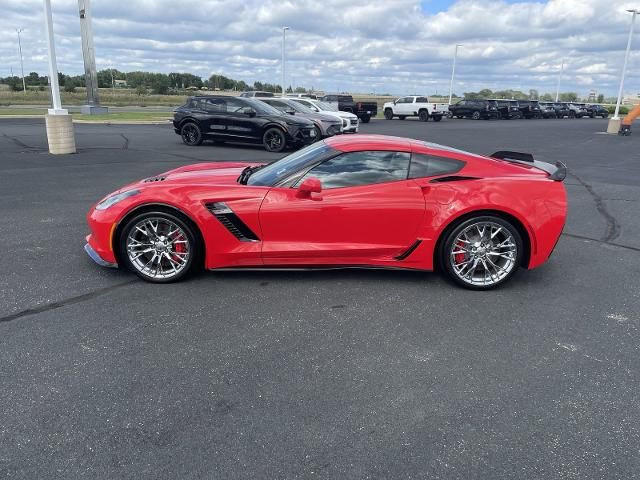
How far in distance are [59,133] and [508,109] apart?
42194mm

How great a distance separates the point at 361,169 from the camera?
4492 mm

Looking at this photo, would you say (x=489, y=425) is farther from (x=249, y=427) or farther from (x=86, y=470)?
(x=86, y=470)

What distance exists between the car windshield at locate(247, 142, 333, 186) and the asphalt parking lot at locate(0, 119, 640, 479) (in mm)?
914

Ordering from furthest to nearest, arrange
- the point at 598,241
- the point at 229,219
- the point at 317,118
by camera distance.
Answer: the point at 317,118 < the point at 598,241 < the point at 229,219

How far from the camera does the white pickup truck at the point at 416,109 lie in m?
37.0

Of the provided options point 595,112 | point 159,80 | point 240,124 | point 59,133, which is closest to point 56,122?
point 59,133

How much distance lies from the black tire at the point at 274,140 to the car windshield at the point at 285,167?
33.4ft

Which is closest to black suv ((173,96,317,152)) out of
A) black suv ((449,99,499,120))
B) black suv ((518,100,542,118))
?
black suv ((449,99,499,120))

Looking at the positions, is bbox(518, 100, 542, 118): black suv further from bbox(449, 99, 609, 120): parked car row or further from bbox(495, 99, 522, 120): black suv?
bbox(495, 99, 522, 120): black suv

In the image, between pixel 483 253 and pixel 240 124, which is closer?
pixel 483 253

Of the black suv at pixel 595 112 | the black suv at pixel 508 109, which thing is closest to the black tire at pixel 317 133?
the black suv at pixel 508 109

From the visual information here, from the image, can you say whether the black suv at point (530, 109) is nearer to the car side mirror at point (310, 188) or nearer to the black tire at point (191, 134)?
the black tire at point (191, 134)

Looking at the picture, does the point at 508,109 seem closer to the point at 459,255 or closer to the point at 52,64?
the point at 52,64

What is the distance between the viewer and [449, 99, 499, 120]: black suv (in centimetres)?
4394
